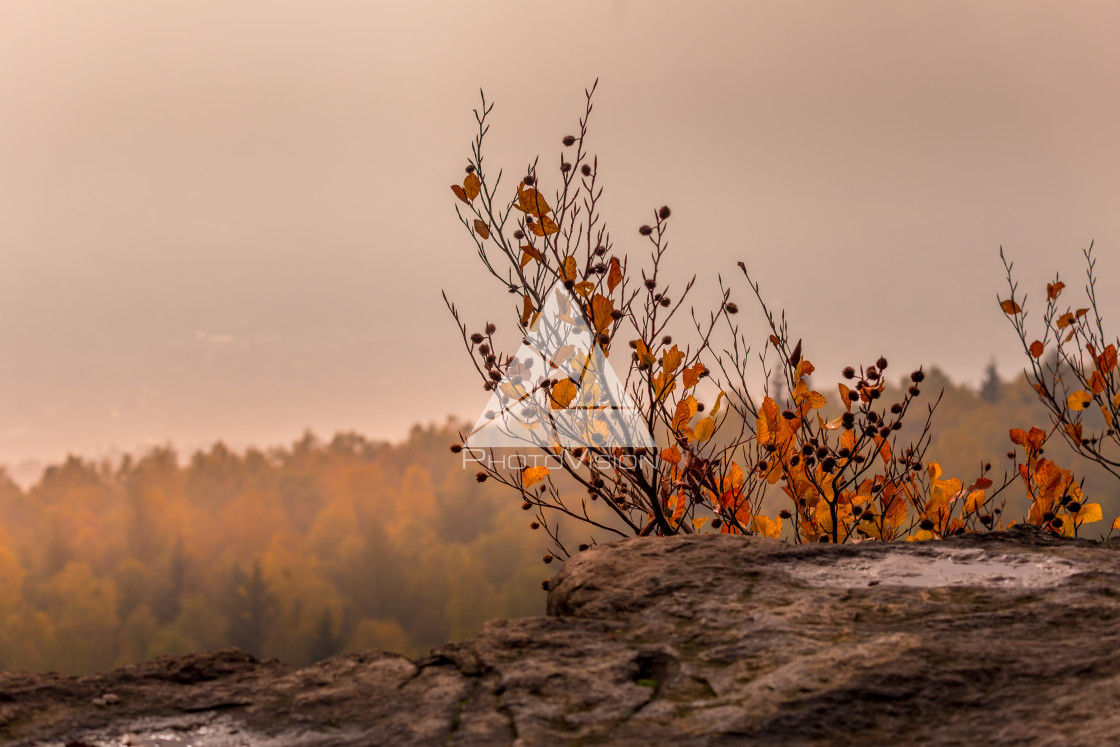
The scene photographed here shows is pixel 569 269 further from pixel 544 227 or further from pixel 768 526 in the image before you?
pixel 768 526

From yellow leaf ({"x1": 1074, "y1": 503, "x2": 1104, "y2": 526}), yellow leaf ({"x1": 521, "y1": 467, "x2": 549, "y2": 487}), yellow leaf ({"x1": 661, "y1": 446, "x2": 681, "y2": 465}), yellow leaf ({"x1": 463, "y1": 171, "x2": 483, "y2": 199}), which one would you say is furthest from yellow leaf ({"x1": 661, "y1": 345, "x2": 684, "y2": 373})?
yellow leaf ({"x1": 1074, "y1": 503, "x2": 1104, "y2": 526})

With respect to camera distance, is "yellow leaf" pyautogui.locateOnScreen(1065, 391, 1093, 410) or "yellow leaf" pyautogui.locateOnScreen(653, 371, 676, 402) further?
"yellow leaf" pyautogui.locateOnScreen(1065, 391, 1093, 410)

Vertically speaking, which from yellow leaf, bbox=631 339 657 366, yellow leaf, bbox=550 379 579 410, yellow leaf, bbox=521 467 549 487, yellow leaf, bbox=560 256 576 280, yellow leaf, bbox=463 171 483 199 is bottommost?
yellow leaf, bbox=521 467 549 487

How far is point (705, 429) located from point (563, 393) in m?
0.64

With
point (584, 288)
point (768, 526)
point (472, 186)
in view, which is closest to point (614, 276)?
point (584, 288)

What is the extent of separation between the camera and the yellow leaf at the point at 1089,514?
3967 mm

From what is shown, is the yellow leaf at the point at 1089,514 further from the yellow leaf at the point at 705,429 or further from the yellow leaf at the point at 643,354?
the yellow leaf at the point at 643,354

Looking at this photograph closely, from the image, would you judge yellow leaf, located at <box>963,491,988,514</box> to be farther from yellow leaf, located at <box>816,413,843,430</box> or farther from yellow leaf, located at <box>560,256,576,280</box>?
yellow leaf, located at <box>560,256,576,280</box>

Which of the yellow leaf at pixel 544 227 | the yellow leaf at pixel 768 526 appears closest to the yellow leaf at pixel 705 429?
the yellow leaf at pixel 768 526

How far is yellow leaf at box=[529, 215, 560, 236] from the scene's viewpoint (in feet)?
12.0

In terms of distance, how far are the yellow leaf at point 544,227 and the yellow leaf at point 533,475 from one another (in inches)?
39.6

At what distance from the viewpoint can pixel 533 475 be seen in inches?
151

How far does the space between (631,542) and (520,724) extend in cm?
111

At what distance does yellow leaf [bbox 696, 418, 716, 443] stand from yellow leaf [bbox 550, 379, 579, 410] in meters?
0.57
